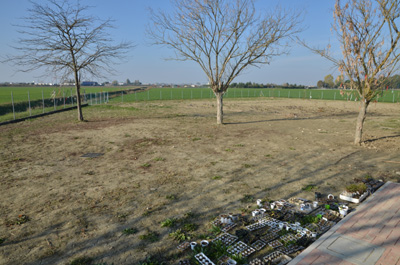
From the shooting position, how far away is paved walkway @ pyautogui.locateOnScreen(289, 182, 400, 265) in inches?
122

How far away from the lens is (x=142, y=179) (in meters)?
6.09

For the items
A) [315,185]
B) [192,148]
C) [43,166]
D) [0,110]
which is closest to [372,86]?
[315,185]

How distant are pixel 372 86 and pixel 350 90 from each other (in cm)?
68

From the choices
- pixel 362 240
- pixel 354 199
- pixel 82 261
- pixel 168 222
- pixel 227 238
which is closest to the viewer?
pixel 82 261

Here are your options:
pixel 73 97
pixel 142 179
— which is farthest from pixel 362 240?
pixel 73 97

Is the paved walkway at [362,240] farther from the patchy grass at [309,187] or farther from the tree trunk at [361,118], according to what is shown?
the tree trunk at [361,118]

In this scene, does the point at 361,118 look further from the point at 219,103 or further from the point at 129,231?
the point at 129,231

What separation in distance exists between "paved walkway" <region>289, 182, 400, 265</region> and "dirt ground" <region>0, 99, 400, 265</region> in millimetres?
992

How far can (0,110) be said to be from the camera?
71.5 ft

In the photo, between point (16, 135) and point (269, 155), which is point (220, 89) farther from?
point (16, 135)

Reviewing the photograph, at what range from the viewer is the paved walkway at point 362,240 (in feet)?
10.2

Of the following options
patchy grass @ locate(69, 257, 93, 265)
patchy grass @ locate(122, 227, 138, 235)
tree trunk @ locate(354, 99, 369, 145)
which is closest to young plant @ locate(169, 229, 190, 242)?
patchy grass @ locate(122, 227, 138, 235)

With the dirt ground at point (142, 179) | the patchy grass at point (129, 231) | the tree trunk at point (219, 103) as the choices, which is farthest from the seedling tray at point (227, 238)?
the tree trunk at point (219, 103)

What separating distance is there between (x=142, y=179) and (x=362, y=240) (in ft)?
14.7
